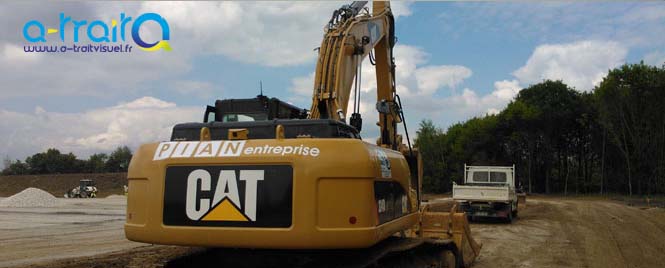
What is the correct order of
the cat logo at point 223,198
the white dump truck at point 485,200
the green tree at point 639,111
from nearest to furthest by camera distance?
the cat logo at point 223,198
the white dump truck at point 485,200
the green tree at point 639,111

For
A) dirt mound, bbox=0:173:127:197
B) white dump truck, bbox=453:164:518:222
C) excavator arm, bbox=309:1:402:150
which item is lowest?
dirt mound, bbox=0:173:127:197

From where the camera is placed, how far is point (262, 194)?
179 inches

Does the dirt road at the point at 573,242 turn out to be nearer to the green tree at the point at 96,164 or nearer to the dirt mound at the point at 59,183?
the dirt mound at the point at 59,183

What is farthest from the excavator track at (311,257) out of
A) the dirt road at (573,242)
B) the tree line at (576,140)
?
the tree line at (576,140)

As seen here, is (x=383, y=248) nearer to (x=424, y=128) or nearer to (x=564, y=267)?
(x=564, y=267)

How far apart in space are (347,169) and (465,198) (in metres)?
17.4

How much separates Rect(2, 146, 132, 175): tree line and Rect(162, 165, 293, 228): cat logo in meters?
96.9

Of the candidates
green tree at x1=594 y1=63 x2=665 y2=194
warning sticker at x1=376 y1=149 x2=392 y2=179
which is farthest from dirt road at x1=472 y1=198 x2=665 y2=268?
green tree at x1=594 y1=63 x2=665 y2=194

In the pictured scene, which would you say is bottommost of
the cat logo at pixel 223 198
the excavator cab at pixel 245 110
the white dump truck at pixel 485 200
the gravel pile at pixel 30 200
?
the gravel pile at pixel 30 200

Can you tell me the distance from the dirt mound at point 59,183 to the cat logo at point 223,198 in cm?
6656

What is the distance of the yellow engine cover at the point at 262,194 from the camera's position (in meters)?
4.43

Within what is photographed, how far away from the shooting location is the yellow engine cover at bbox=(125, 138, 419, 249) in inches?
175

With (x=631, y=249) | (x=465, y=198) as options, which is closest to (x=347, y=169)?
(x=631, y=249)

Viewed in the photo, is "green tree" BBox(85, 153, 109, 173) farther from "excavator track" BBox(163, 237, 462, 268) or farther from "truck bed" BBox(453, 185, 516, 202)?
"excavator track" BBox(163, 237, 462, 268)
